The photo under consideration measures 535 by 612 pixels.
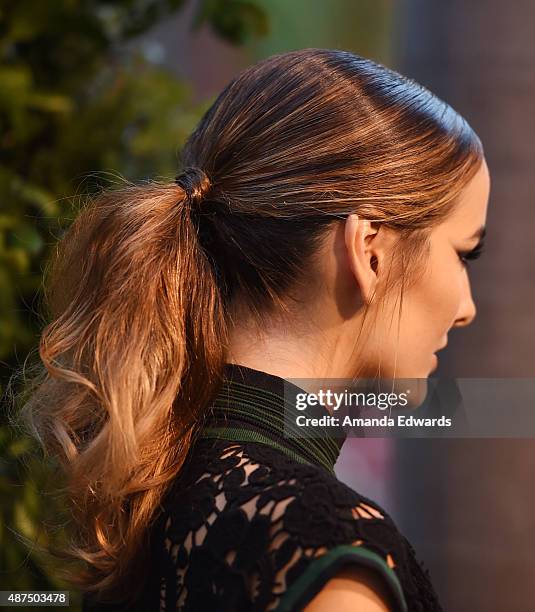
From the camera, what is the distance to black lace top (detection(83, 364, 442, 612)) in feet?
2.51

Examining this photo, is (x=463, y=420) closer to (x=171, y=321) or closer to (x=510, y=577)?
(x=171, y=321)

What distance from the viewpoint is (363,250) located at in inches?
37.8

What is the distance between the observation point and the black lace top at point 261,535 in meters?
0.76

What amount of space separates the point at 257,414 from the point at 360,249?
220 mm

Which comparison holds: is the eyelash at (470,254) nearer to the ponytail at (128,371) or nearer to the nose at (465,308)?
the nose at (465,308)

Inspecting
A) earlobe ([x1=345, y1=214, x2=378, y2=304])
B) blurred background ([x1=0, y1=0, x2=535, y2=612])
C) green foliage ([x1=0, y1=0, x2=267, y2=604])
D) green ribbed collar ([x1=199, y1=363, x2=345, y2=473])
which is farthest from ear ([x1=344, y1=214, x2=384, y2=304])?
blurred background ([x1=0, y1=0, x2=535, y2=612])

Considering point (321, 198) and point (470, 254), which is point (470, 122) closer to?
point (470, 254)

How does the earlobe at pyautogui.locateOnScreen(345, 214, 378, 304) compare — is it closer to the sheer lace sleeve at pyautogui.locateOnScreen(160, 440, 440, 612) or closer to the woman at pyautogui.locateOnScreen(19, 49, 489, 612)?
the woman at pyautogui.locateOnScreen(19, 49, 489, 612)

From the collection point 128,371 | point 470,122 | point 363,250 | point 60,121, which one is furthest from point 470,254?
point 60,121

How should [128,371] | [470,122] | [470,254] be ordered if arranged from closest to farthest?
[128,371], [470,254], [470,122]

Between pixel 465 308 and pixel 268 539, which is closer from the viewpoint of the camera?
pixel 268 539

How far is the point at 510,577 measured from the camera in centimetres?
187

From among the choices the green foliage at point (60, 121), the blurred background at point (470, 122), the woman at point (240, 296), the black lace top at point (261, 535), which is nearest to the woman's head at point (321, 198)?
the woman at point (240, 296)

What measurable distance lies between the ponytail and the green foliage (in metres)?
0.59
